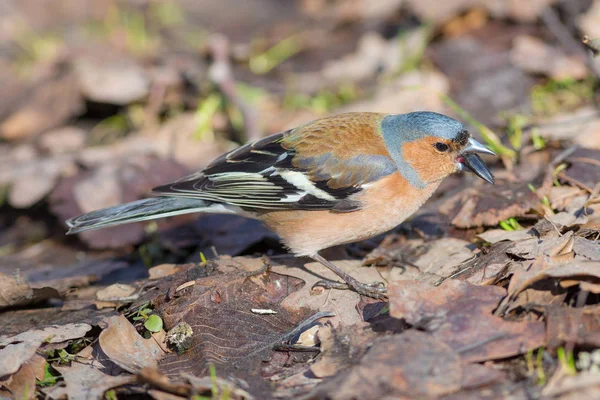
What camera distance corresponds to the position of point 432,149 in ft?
14.6

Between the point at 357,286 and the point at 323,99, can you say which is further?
the point at 323,99

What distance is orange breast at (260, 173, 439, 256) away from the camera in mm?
4348

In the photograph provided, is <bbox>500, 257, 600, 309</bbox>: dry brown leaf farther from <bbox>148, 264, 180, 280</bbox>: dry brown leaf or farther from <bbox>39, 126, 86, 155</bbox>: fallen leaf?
<bbox>39, 126, 86, 155</bbox>: fallen leaf

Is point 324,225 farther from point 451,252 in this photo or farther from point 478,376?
point 478,376

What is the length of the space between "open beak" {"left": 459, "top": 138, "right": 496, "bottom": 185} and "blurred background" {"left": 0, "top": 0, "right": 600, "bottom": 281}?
70cm

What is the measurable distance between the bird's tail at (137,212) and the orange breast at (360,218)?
0.69m

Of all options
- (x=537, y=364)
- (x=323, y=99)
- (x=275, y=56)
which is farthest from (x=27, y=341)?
(x=275, y=56)

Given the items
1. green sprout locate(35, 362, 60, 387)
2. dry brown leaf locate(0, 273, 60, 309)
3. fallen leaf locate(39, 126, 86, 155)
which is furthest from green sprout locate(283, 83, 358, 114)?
green sprout locate(35, 362, 60, 387)

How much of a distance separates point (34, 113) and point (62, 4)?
12.4ft

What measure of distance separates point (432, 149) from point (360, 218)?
2.22ft

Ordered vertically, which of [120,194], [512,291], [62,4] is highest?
[62,4]

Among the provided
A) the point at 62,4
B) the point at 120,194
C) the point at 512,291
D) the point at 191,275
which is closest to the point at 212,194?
the point at 191,275

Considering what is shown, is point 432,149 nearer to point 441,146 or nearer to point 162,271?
point 441,146

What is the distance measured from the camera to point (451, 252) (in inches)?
169
